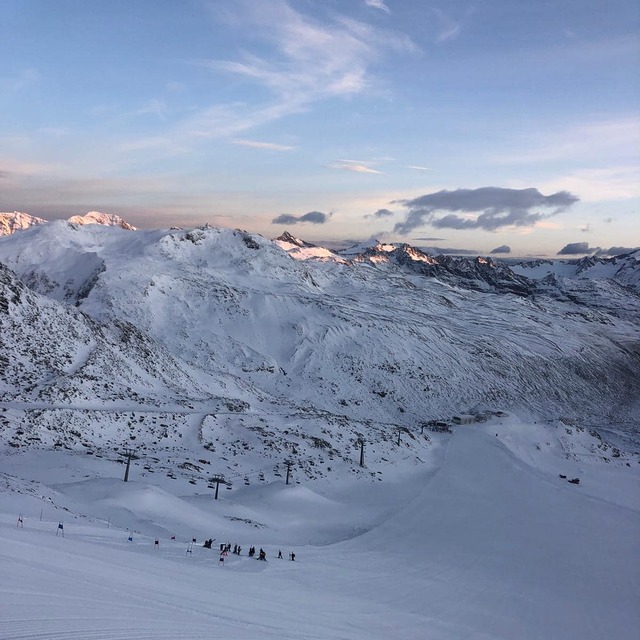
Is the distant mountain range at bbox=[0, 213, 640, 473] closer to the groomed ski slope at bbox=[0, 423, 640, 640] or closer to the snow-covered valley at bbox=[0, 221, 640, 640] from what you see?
the snow-covered valley at bbox=[0, 221, 640, 640]

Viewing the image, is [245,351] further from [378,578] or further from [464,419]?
[378,578]

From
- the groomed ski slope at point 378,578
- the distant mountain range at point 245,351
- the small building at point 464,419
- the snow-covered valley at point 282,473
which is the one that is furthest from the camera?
the small building at point 464,419

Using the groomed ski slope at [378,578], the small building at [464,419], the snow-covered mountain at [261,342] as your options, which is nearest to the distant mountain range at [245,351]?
the snow-covered mountain at [261,342]

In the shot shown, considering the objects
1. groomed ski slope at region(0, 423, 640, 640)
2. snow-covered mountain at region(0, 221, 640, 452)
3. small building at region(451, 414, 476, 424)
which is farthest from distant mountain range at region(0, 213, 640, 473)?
groomed ski slope at region(0, 423, 640, 640)

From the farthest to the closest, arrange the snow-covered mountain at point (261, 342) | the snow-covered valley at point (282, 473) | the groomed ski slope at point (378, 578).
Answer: the snow-covered mountain at point (261, 342)
the snow-covered valley at point (282, 473)
the groomed ski slope at point (378, 578)

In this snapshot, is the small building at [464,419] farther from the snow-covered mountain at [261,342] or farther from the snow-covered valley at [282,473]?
the snow-covered mountain at [261,342]

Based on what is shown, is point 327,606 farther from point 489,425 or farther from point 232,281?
point 232,281
